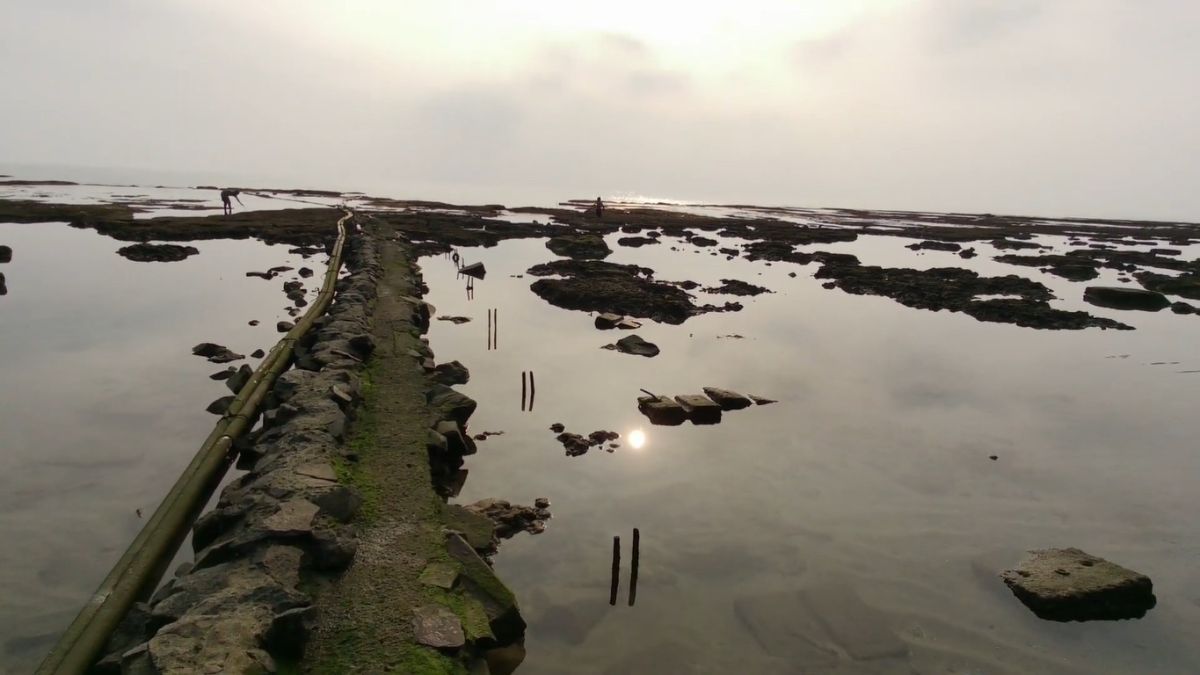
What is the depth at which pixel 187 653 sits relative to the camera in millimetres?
5395

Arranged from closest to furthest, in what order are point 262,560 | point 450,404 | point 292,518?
point 262,560 < point 292,518 < point 450,404

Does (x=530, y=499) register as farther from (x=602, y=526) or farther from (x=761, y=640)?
(x=761, y=640)

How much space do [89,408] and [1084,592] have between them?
19.9m

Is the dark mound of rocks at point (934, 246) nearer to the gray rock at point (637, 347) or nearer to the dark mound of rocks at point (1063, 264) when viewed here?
the dark mound of rocks at point (1063, 264)

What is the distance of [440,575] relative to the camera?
7465mm

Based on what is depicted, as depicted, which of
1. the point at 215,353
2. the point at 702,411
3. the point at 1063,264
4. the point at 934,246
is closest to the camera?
the point at 702,411

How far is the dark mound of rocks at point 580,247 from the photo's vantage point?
146ft

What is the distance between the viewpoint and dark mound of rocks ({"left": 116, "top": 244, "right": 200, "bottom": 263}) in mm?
36000

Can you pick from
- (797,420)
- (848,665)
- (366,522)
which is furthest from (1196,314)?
(366,522)

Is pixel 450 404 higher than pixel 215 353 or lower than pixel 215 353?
higher

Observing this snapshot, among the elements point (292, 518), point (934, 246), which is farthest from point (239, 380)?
point (934, 246)

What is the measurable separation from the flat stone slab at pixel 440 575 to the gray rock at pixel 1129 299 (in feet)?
135

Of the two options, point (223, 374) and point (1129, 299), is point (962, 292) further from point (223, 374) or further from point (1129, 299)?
point (223, 374)

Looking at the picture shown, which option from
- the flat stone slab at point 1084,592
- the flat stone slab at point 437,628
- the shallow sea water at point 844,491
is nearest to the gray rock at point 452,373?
the shallow sea water at point 844,491
